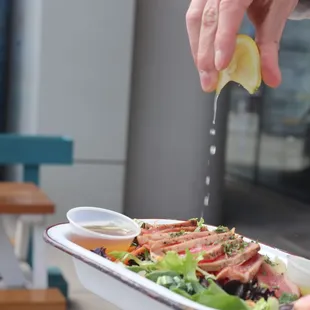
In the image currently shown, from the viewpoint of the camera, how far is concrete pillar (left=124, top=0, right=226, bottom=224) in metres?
5.61

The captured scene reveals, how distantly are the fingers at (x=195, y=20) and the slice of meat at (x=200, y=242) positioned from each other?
33 centimetres

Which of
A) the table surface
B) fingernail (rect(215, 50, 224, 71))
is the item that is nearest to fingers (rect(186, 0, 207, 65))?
fingernail (rect(215, 50, 224, 71))

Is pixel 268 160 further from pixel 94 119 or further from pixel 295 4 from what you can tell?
pixel 295 4

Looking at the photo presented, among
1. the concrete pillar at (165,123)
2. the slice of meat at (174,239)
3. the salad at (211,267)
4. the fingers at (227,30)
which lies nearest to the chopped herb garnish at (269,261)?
the salad at (211,267)

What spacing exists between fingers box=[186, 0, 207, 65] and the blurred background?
3981 millimetres

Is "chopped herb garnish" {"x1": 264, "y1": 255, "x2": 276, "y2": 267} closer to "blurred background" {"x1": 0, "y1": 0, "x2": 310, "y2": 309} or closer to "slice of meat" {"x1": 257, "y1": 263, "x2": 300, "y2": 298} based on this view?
"slice of meat" {"x1": 257, "y1": 263, "x2": 300, "y2": 298}

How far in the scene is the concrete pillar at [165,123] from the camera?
5613 mm

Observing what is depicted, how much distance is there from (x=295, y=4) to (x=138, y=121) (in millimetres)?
4450

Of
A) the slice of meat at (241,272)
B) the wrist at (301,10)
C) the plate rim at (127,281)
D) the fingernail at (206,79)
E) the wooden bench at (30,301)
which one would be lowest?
the wooden bench at (30,301)

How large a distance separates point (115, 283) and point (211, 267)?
19 centimetres

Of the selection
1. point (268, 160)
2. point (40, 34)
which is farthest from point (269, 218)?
point (40, 34)

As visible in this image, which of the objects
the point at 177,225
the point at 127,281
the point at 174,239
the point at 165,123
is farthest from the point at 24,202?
the point at 165,123

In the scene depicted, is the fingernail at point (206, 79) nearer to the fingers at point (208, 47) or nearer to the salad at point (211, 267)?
the fingers at point (208, 47)

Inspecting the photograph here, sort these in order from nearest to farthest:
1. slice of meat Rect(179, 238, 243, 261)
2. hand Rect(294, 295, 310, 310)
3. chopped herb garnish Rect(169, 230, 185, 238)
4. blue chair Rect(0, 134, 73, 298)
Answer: hand Rect(294, 295, 310, 310), slice of meat Rect(179, 238, 243, 261), chopped herb garnish Rect(169, 230, 185, 238), blue chair Rect(0, 134, 73, 298)
